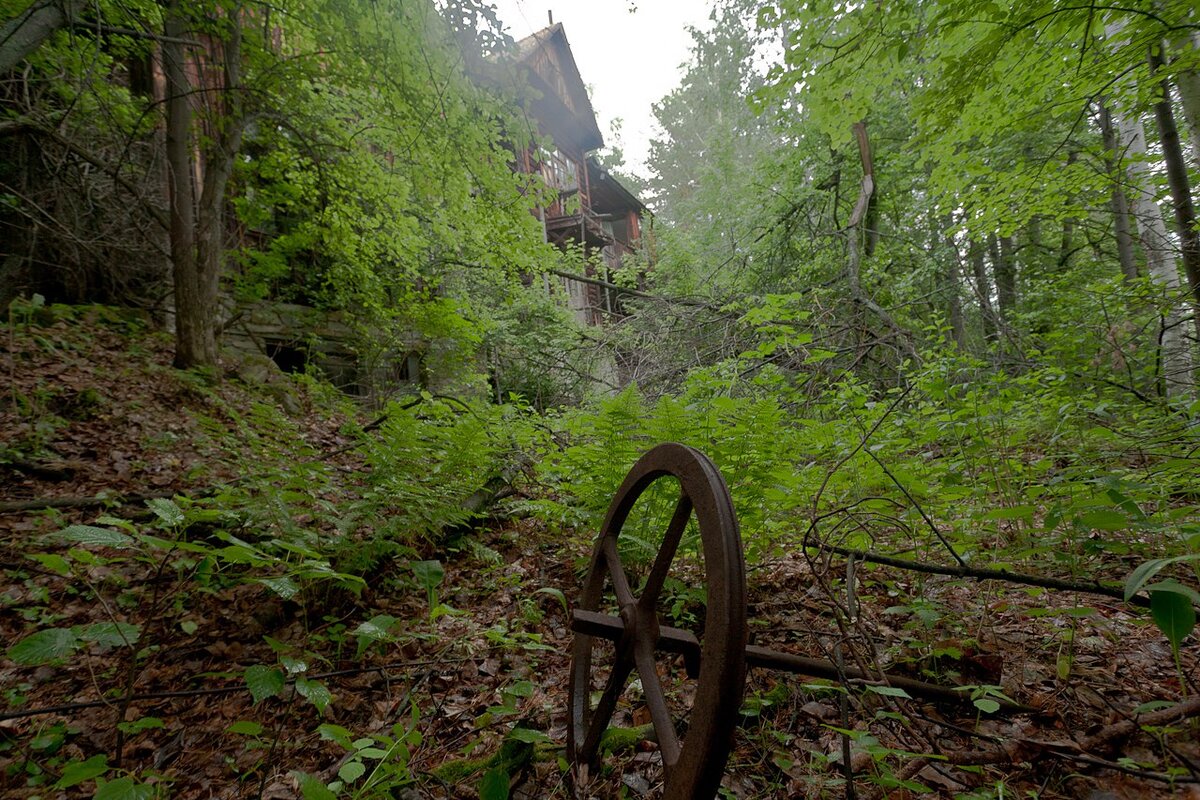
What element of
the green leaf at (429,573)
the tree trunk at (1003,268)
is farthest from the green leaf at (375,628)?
the tree trunk at (1003,268)

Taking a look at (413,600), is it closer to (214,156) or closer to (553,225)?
(214,156)

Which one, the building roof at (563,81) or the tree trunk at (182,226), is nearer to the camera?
the tree trunk at (182,226)

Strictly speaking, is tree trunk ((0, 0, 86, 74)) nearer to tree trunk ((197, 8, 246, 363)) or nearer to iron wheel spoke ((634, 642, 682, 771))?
tree trunk ((197, 8, 246, 363))

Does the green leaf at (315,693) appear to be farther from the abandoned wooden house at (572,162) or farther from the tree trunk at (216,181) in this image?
the abandoned wooden house at (572,162)

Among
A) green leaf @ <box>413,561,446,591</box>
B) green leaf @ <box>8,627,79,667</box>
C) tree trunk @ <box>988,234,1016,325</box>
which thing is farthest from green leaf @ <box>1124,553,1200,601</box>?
tree trunk @ <box>988,234,1016,325</box>

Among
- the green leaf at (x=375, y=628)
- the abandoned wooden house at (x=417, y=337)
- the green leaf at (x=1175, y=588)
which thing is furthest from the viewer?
the abandoned wooden house at (x=417, y=337)

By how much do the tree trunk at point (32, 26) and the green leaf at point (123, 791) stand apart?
15.7 ft

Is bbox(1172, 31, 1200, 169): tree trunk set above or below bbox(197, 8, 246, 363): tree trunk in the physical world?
below

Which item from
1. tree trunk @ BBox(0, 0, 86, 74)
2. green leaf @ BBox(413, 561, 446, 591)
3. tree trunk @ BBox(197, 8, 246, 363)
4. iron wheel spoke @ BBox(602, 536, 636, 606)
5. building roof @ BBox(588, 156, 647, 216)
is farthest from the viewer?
building roof @ BBox(588, 156, 647, 216)

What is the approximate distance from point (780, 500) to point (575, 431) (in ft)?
5.37

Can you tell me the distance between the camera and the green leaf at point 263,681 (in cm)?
156

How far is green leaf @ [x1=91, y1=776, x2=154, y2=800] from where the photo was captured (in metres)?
1.34

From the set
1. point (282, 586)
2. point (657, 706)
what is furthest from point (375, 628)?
point (657, 706)

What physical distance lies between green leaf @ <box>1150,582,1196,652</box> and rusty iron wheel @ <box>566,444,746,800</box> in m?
1.01
